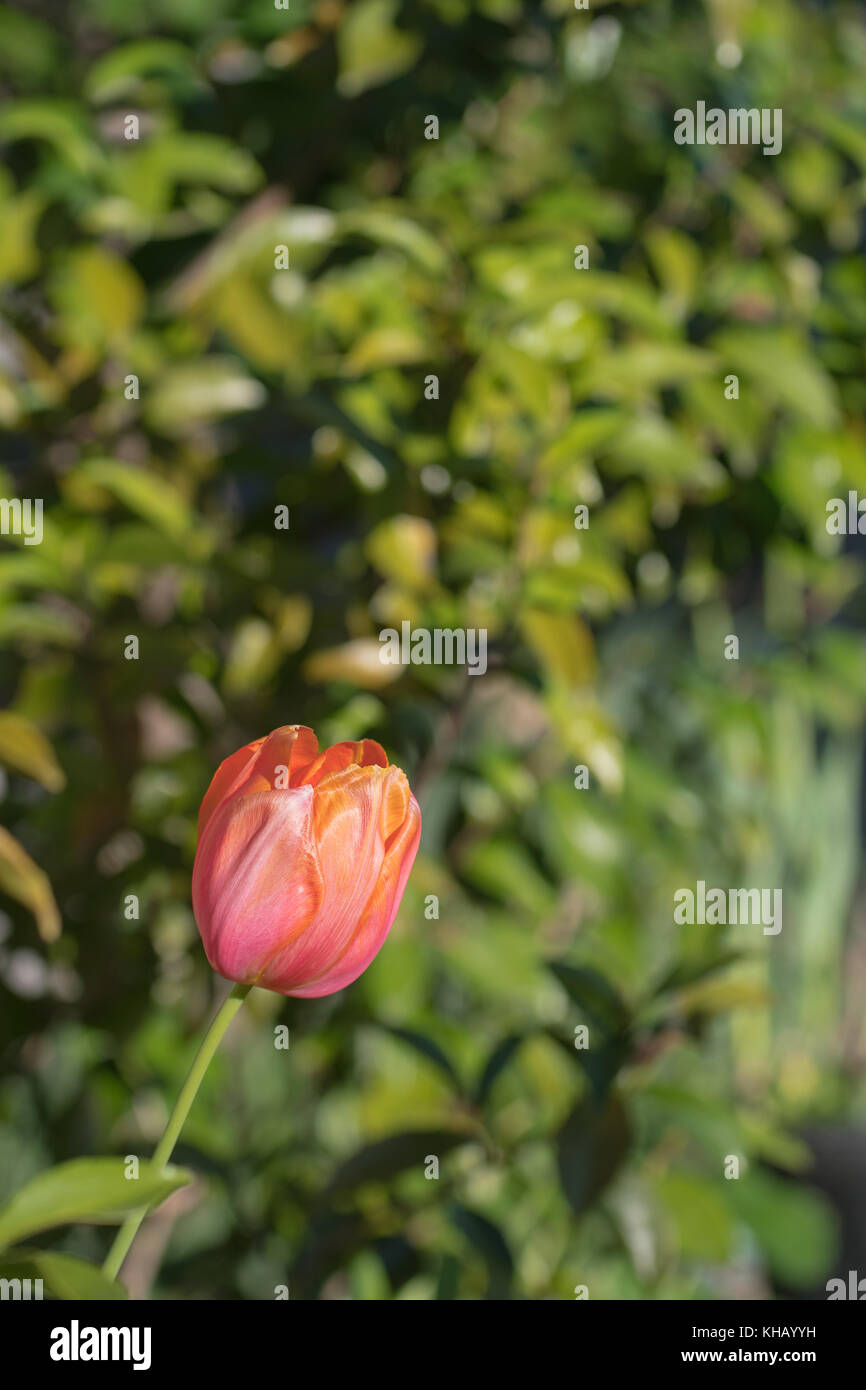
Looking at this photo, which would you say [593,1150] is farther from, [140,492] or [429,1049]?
[140,492]

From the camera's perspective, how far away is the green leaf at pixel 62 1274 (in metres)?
0.43

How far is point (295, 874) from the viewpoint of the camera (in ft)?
1.32

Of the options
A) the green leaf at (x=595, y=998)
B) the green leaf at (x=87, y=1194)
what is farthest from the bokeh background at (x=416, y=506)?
the green leaf at (x=87, y=1194)

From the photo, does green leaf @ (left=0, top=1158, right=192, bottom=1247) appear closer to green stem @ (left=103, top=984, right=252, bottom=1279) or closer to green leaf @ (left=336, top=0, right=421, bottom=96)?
green stem @ (left=103, top=984, right=252, bottom=1279)

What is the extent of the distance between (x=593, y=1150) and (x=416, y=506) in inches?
16.4

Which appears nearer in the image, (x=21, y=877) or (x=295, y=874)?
(x=295, y=874)

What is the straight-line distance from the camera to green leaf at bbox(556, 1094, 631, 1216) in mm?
702

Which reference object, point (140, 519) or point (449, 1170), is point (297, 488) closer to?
point (140, 519)

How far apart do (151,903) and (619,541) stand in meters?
0.45

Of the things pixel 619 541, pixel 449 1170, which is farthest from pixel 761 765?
pixel 449 1170

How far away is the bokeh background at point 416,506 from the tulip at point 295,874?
0.26 metres

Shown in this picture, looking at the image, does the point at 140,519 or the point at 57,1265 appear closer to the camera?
the point at 57,1265

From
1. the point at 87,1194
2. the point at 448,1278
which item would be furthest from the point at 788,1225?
the point at 87,1194
